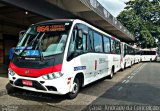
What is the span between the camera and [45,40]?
742 cm

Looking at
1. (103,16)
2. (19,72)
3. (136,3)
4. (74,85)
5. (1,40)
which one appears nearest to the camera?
(19,72)

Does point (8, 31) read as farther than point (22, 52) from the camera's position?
Yes

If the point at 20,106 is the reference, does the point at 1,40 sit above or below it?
above

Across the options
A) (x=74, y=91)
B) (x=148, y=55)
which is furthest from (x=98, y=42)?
(x=148, y=55)

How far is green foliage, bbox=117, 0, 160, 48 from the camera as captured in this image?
4591 centimetres

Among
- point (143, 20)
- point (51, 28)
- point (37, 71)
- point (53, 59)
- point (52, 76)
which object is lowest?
point (52, 76)

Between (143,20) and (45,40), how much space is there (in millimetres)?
44150

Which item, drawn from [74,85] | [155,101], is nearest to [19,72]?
[74,85]

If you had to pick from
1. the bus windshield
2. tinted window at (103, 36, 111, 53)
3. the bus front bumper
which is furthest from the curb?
tinted window at (103, 36, 111, 53)

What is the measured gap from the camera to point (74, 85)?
25.0ft

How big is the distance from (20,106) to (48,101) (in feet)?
3.31

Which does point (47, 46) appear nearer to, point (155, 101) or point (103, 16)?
point (155, 101)

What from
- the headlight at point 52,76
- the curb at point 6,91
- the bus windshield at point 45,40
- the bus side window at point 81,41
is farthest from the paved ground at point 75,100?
the bus side window at point 81,41

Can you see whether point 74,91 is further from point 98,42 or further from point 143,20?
point 143,20
